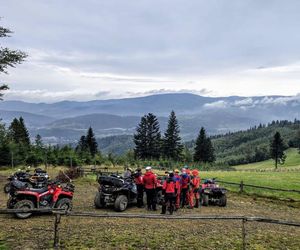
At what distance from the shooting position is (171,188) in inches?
Result: 627

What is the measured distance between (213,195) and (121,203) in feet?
17.5

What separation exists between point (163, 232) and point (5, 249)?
4.94m

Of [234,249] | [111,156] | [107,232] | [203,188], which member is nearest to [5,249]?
[107,232]

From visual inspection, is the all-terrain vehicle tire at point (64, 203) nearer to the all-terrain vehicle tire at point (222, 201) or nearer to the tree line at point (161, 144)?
the all-terrain vehicle tire at point (222, 201)

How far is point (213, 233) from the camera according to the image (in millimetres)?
12344

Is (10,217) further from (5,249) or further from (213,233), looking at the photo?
(213,233)

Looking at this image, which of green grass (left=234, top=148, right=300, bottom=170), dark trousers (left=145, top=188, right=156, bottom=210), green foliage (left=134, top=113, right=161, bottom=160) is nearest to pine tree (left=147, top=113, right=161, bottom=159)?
green foliage (left=134, top=113, right=161, bottom=160)

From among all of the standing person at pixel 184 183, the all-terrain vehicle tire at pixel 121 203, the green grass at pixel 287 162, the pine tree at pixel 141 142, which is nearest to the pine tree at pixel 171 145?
the pine tree at pixel 141 142

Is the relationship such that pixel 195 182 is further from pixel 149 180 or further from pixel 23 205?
pixel 23 205

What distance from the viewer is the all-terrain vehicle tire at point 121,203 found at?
16.2 m

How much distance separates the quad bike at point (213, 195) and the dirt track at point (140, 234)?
450 centimetres

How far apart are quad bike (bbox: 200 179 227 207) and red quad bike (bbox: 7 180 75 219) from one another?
722 centimetres

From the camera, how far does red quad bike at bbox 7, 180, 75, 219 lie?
13701mm

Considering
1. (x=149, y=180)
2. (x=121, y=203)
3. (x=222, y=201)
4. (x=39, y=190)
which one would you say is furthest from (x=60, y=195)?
(x=222, y=201)
